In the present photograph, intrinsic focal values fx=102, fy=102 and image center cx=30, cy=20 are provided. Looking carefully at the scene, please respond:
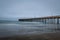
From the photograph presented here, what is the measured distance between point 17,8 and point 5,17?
1556 mm

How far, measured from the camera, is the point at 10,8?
1050cm

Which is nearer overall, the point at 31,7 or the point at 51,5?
the point at 51,5

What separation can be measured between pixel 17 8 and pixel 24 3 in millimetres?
895

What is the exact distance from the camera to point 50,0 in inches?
400

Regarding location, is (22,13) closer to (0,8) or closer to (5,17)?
(5,17)

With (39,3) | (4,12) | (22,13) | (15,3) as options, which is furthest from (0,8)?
(39,3)

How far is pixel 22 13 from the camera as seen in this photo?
10.5 meters

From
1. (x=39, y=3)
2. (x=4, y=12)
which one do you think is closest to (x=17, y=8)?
(x=4, y=12)

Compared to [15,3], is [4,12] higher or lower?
lower

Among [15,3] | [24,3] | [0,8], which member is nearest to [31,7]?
[24,3]

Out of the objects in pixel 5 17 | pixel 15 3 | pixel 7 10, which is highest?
pixel 15 3

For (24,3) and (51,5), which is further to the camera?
(24,3)

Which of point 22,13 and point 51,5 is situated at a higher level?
point 51,5

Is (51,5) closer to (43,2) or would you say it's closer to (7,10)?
(43,2)
